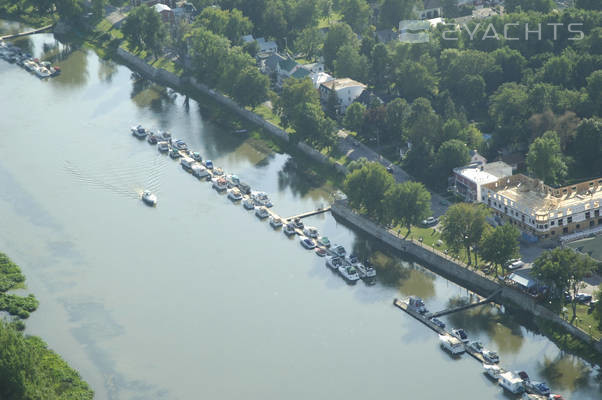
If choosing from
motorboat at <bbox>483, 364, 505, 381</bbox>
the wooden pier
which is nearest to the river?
motorboat at <bbox>483, 364, 505, 381</bbox>

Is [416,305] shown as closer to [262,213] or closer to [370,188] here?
[370,188]

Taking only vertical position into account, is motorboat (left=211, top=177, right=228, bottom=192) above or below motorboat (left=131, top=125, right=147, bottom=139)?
above

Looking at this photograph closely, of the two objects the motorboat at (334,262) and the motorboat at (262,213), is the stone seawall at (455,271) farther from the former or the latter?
the motorboat at (262,213)

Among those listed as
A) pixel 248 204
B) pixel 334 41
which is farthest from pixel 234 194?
pixel 334 41

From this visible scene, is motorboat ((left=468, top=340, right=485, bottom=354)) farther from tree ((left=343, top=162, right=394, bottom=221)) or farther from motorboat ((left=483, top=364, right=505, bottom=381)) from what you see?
tree ((left=343, top=162, right=394, bottom=221))

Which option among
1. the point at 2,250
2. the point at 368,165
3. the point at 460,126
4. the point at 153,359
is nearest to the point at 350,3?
the point at 460,126

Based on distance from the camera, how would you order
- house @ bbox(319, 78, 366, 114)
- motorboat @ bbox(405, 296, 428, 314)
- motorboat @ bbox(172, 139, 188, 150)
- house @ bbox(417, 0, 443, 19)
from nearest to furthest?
motorboat @ bbox(405, 296, 428, 314)
motorboat @ bbox(172, 139, 188, 150)
house @ bbox(319, 78, 366, 114)
house @ bbox(417, 0, 443, 19)

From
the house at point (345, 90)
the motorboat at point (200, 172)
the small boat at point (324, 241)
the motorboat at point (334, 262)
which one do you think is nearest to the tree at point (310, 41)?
the house at point (345, 90)
